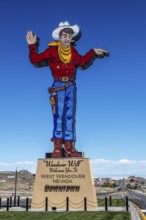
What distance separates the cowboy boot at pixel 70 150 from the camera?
28.5 metres

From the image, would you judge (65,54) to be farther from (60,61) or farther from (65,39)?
(65,39)

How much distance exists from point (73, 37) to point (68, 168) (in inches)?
452

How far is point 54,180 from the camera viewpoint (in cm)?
2806

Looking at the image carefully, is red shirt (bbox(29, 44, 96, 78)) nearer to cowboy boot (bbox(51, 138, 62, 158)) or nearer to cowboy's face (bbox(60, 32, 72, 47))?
cowboy's face (bbox(60, 32, 72, 47))

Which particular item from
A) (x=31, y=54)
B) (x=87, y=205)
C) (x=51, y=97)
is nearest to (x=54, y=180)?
(x=87, y=205)

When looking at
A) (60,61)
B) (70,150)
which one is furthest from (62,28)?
(70,150)

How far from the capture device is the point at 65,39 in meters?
30.7

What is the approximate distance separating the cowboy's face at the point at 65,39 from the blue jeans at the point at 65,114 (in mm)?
3612

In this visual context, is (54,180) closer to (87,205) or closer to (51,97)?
(87,205)

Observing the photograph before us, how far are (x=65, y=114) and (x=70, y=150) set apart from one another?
121 inches

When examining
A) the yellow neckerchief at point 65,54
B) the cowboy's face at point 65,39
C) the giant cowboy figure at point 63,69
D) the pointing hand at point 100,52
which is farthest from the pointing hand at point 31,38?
the pointing hand at point 100,52

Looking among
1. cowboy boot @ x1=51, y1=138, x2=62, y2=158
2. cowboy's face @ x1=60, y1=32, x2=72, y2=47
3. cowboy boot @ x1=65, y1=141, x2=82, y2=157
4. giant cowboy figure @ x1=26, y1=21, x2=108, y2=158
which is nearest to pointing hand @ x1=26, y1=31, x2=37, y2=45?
giant cowboy figure @ x1=26, y1=21, x2=108, y2=158

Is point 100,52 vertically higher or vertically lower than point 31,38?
lower

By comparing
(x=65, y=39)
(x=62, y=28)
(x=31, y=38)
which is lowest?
(x=65, y=39)
